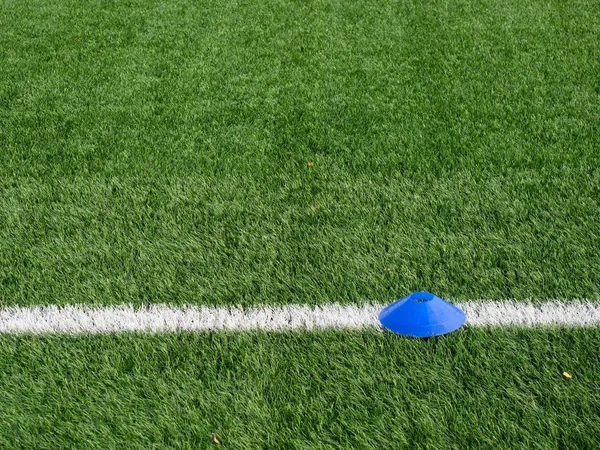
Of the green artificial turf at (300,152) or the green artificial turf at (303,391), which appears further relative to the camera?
the green artificial turf at (300,152)

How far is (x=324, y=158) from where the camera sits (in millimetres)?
3254

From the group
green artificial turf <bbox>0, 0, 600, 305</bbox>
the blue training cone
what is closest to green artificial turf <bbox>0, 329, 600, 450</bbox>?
the blue training cone

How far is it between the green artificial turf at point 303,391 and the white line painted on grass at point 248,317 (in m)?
0.05

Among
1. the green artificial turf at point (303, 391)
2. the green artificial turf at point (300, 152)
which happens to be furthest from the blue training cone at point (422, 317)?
the green artificial turf at point (300, 152)

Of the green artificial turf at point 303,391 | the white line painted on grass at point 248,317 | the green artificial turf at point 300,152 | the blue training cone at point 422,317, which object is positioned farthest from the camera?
the green artificial turf at point 300,152

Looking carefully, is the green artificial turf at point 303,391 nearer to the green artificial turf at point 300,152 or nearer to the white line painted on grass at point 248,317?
the white line painted on grass at point 248,317

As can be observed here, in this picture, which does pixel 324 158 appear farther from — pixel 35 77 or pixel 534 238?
pixel 35 77

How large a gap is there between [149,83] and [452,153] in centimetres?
185

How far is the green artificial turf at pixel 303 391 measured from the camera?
1825mm

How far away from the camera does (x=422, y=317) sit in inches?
82.8

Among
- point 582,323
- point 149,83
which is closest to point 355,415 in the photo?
point 582,323

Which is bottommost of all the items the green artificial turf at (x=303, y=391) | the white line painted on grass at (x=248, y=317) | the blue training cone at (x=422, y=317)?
the green artificial turf at (x=303, y=391)

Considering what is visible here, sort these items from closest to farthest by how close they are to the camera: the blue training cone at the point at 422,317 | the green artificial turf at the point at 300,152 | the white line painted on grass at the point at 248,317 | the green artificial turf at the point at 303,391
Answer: the green artificial turf at the point at 303,391 < the blue training cone at the point at 422,317 < the white line painted on grass at the point at 248,317 < the green artificial turf at the point at 300,152

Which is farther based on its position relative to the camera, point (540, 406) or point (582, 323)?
point (582, 323)
